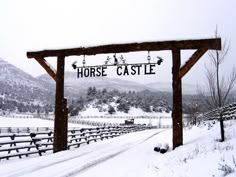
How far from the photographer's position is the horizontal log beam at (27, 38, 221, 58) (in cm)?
1432

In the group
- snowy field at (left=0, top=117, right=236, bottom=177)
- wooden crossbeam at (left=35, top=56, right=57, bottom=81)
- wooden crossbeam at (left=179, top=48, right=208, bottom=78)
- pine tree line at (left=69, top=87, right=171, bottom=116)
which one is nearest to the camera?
snowy field at (left=0, top=117, right=236, bottom=177)

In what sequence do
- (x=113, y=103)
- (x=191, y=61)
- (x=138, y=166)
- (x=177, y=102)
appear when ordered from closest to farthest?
1. (x=138, y=166)
2. (x=191, y=61)
3. (x=177, y=102)
4. (x=113, y=103)

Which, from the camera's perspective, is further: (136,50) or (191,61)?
(136,50)

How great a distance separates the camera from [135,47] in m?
15.7

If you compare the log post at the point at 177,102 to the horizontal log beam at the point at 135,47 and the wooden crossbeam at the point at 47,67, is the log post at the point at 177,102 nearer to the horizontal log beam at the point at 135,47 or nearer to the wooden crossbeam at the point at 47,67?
the horizontal log beam at the point at 135,47

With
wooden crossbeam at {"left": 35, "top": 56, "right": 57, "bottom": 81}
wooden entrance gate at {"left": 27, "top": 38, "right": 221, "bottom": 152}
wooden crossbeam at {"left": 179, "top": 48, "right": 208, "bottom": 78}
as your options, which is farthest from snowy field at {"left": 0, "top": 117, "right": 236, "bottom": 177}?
wooden crossbeam at {"left": 35, "top": 56, "right": 57, "bottom": 81}

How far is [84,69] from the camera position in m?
16.8

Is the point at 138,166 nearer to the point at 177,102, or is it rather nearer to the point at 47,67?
the point at 177,102

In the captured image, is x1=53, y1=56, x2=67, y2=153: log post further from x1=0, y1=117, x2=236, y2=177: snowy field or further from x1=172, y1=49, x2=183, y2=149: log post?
x1=172, y1=49, x2=183, y2=149: log post

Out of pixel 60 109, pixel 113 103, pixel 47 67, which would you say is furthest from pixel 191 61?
pixel 113 103

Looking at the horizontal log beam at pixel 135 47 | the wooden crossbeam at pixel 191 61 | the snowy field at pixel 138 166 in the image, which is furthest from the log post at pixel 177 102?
the snowy field at pixel 138 166

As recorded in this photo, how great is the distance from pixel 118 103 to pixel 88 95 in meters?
14.1

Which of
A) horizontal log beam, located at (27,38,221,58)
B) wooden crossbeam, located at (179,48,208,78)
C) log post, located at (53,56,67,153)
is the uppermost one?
horizontal log beam, located at (27,38,221,58)

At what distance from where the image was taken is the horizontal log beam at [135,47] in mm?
14320
